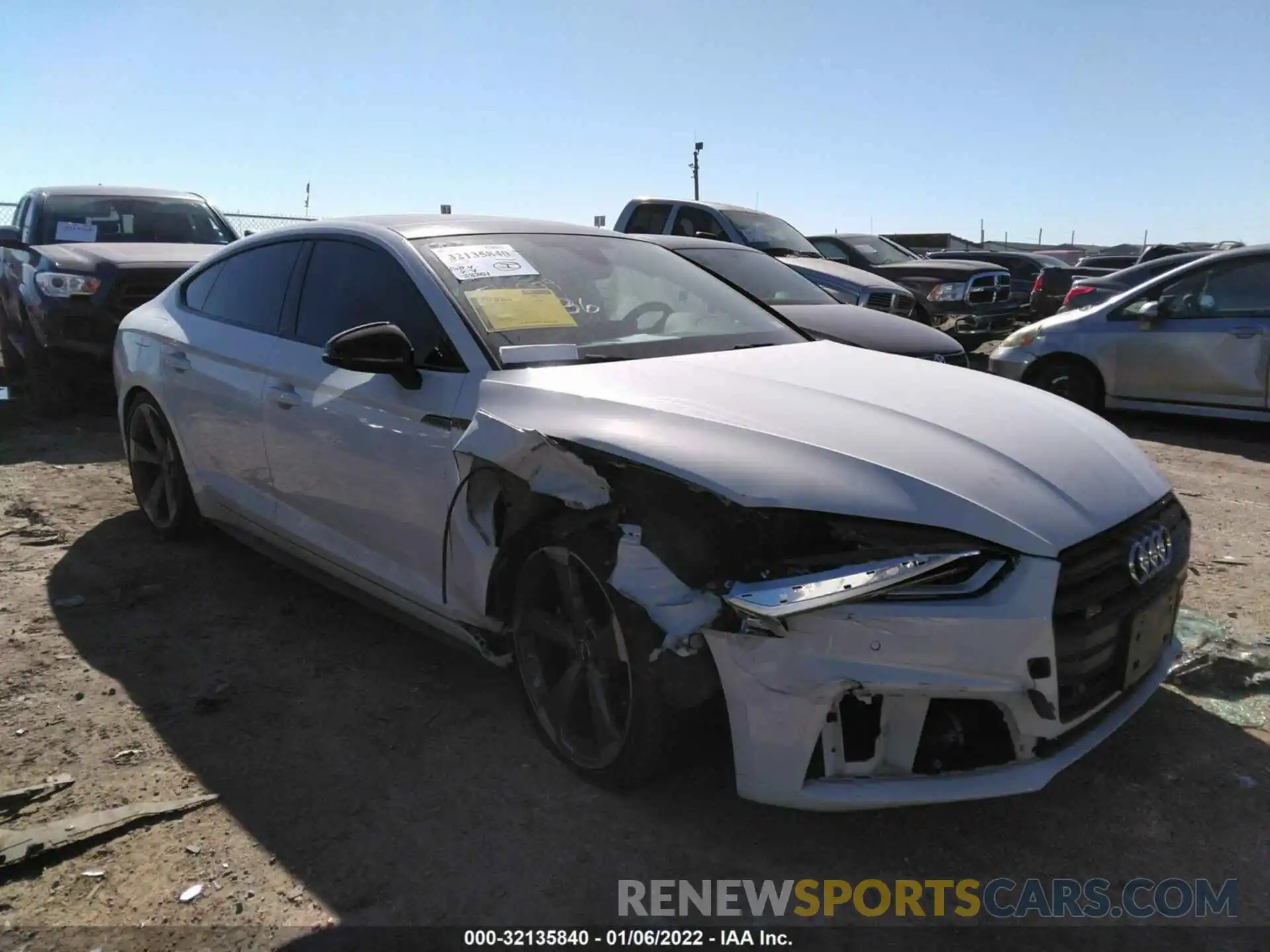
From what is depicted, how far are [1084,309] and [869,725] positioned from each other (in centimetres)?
696

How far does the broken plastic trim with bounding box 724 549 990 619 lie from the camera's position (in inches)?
86.4

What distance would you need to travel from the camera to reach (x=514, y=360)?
3.03m

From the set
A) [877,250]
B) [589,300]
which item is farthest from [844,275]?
[589,300]

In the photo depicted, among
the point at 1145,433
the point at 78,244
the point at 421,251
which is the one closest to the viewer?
the point at 421,251

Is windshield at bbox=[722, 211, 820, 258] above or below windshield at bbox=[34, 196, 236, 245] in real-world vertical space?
above

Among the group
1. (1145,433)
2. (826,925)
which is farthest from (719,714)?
(1145,433)

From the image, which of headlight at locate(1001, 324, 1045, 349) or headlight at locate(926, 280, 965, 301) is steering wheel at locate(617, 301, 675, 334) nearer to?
headlight at locate(1001, 324, 1045, 349)

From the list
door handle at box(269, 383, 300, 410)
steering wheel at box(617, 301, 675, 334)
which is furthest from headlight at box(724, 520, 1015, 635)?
door handle at box(269, 383, 300, 410)

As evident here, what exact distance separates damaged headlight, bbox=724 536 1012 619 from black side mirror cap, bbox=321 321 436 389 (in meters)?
1.42

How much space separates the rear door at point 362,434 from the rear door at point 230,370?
166 mm

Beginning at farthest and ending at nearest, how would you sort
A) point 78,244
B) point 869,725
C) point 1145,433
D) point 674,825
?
point 78,244
point 1145,433
point 674,825
point 869,725

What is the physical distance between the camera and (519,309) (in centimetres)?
323

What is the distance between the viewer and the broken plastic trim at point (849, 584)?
2.19 meters

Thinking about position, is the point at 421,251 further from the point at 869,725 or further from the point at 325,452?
the point at 869,725
